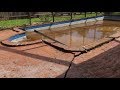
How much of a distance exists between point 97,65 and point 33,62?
221cm

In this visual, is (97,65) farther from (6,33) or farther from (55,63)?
(6,33)

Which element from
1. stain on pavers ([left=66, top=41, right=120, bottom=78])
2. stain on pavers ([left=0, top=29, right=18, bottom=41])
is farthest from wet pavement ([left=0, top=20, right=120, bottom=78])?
stain on pavers ([left=0, top=29, right=18, bottom=41])

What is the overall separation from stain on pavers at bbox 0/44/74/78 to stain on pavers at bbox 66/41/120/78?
0.38m

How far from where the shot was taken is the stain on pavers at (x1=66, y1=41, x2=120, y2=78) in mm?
6215

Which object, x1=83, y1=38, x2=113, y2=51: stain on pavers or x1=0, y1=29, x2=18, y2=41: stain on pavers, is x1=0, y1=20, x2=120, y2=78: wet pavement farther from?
x1=0, y1=29, x2=18, y2=41: stain on pavers

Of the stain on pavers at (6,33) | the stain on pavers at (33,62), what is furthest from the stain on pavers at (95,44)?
the stain on pavers at (6,33)

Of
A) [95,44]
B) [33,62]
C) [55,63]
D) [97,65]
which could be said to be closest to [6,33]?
[95,44]

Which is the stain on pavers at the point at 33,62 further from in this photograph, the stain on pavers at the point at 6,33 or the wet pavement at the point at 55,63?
the stain on pavers at the point at 6,33

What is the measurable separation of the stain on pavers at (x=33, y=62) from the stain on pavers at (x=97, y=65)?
0.38m

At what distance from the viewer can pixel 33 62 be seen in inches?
297

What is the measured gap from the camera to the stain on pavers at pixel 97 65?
6.21 m
